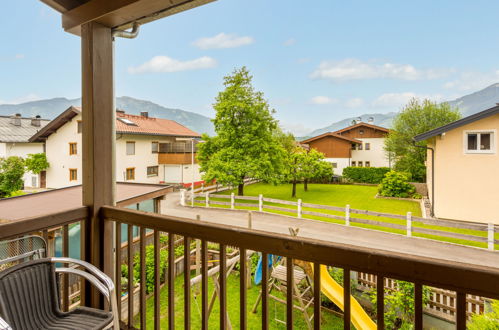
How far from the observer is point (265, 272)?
0.87m

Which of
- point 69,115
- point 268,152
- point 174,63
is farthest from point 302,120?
point 69,115

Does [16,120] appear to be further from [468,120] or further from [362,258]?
[468,120]

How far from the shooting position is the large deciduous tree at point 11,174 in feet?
6.70

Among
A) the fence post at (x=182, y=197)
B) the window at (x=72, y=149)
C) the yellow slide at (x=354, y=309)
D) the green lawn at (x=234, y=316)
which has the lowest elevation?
the green lawn at (x=234, y=316)

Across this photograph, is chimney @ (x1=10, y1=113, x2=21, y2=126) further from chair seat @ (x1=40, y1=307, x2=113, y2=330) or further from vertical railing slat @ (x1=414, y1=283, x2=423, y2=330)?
vertical railing slat @ (x1=414, y1=283, x2=423, y2=330)

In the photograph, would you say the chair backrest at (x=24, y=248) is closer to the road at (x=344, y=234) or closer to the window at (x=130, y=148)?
the road at (x=344, y=234)

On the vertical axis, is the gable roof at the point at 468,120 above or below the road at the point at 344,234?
above

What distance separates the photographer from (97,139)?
1334mm

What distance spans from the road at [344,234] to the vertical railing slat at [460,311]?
83.5 inches

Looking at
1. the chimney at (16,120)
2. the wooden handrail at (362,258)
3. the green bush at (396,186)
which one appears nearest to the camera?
the wooden handrail at (362,258)

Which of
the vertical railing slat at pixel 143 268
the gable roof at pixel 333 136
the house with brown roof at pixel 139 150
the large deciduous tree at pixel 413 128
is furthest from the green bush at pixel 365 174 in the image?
the vertical railing slat at pixel 143 268

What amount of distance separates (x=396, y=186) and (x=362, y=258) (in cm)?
293

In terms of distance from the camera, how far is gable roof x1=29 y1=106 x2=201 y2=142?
2357 millimetres

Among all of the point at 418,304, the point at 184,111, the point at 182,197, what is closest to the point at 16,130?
the point at 182,197
